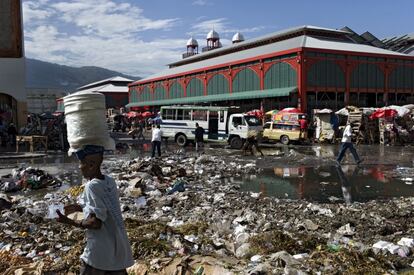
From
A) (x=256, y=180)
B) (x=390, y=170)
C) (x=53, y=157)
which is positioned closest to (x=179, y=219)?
(x=256, y=180)

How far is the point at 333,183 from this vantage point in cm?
1221

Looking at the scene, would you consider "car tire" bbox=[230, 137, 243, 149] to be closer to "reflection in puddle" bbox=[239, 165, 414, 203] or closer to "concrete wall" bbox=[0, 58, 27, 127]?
"reflection in puddle" bbox=[239, 165, 414, 203]

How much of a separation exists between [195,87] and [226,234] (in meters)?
47.5

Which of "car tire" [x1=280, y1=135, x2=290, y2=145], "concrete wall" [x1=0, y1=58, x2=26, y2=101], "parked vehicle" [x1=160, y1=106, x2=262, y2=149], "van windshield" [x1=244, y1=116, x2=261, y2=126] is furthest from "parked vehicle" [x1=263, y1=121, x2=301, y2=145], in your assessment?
"concrete wall" [x1=0, y1=58, x2=26, y2=101]

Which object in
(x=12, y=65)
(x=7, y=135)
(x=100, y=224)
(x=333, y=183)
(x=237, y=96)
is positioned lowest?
(x=333, y=183)

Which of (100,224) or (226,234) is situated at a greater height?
(100,224)

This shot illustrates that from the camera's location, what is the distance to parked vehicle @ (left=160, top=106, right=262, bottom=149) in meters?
24.8

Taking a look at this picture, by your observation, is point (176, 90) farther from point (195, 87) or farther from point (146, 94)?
point (146, 94)

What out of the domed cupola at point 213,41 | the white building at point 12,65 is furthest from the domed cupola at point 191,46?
the white building at point 12,65

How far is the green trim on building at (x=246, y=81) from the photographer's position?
142 feet

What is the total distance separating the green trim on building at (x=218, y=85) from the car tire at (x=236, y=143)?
22.4 meters

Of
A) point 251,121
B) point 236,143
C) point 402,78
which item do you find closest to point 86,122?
point 236,143

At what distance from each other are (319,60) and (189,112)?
1688cm

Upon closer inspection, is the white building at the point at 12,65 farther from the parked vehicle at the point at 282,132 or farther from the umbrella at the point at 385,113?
the umbrella at the point at 385,113
